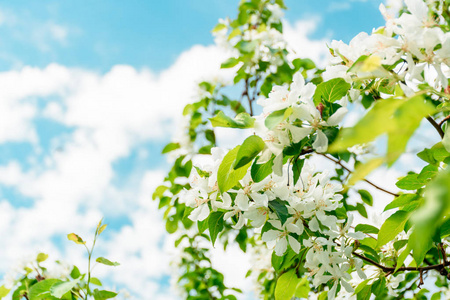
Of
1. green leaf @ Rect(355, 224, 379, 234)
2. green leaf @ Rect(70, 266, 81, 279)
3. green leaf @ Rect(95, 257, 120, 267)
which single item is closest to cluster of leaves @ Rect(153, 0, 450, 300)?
green leaf @ Rect(355, 224, 379, 234)

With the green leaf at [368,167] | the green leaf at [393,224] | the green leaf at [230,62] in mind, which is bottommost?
the green leaf at [368,167]

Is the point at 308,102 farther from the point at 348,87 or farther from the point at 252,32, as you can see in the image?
the point at 252,32

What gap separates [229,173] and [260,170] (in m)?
0.08

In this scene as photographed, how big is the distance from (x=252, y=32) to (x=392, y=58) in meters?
2.42

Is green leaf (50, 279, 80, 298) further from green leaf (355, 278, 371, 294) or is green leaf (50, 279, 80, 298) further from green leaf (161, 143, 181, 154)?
green leaf (161, 143, 181, 154)

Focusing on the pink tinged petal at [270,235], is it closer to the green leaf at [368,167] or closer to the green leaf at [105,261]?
the green leaf at [105,261]

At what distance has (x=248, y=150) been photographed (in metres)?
0.94

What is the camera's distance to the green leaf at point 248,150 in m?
0.93

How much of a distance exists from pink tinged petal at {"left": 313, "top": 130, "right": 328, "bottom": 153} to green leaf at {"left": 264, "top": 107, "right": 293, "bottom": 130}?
0.09 metres

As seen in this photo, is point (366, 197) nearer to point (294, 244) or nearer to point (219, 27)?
point (294, 244)

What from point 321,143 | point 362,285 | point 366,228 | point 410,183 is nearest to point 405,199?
point 410,183

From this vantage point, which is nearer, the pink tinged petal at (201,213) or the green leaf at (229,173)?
the green leaf at (229,173)

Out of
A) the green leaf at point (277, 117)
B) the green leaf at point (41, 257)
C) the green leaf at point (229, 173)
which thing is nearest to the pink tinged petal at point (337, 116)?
the green leaf at point (277, 117)

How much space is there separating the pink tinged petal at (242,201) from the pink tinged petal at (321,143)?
0.25 m
